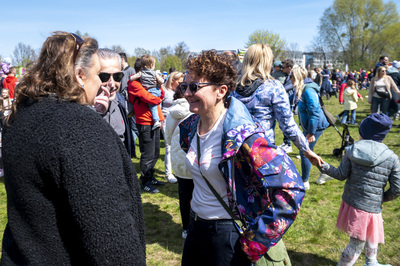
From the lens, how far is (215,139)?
201cm

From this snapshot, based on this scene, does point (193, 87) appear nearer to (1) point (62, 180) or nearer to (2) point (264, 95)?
(1) point (62, 180)

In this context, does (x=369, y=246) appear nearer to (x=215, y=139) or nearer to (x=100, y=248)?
(x=215, y=139)

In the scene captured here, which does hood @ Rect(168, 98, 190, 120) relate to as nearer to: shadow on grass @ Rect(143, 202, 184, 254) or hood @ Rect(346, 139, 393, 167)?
shadow on grass @ Rect(143, 202, 184, 254)

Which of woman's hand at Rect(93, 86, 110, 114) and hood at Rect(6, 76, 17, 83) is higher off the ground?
woman's hand at Rect(93, 86, 110, 114)

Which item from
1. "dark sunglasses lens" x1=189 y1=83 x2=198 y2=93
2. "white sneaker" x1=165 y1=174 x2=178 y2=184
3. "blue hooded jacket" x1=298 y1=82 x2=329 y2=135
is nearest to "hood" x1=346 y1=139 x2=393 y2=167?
"dark sunglasses lens" x1=189 y1=83 x2=198 y2=93

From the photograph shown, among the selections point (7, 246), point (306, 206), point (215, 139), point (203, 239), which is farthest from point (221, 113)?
point (306, 206)

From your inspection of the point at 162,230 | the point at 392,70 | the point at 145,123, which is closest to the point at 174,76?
the point at 145,123

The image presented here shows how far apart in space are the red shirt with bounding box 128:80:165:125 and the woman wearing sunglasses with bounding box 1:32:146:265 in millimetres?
4062

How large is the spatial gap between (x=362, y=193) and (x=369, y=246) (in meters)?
0.52

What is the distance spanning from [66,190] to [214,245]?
3.75 ft

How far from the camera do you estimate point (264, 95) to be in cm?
330

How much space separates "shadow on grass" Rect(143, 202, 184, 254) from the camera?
4.00 m

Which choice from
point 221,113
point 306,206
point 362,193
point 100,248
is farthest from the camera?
point 306,206

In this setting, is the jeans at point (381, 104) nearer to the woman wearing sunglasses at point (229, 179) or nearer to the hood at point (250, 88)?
the hood at point (250, 88)
